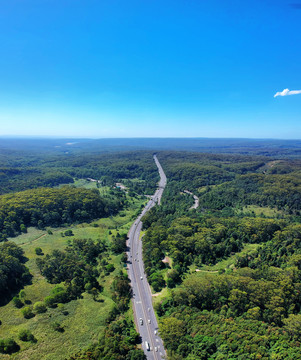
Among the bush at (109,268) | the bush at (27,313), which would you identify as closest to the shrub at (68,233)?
the bush at (109,268)

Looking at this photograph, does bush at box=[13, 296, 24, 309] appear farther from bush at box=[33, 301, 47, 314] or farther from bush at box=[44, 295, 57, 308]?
bush at box=[44, 295, 57, 308]

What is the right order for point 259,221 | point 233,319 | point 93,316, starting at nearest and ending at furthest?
point 233,319, point 93,316, point 259,221

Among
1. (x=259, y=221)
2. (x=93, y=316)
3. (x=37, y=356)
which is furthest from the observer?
(x=259, y=221)

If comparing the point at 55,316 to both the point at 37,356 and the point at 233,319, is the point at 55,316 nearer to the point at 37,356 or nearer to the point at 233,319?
the point at 37,356

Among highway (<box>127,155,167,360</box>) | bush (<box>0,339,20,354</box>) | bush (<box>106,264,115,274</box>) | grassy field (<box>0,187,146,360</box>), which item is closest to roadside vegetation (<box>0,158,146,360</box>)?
grassy field (<box>0,187,146,360</box>)

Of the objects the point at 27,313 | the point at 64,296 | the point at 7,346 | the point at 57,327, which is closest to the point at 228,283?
the point at 57,327

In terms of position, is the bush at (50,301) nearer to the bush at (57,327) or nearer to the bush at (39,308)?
the bush at (39,308)

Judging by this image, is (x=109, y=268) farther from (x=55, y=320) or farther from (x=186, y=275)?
(x=186, y=275)

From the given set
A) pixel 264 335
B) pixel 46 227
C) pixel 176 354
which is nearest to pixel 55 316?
pixel 176 354
